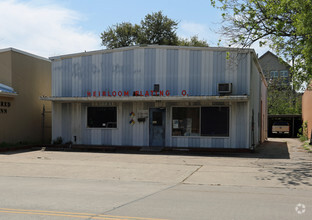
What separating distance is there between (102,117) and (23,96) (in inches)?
218

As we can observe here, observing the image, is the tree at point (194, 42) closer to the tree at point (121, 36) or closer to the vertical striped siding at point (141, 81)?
the tree at point (121, 36)

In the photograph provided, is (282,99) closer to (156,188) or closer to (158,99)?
(158,99)

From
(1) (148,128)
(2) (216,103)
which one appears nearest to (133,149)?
(1) (148,128)

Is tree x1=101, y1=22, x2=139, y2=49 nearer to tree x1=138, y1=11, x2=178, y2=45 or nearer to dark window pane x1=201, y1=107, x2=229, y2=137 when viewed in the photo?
tree x1=138, y1=11, x2=178, y2=45

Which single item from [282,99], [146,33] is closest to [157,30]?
[146,33]

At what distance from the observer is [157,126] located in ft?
62.3

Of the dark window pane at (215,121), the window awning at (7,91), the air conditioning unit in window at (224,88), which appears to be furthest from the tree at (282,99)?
the window awning at (7,91)

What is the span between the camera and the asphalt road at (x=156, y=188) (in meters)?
6.40

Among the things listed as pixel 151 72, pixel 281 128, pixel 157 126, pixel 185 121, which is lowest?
pixel 281 128

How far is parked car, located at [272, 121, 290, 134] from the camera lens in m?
37.4

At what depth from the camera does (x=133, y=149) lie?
1900 cm

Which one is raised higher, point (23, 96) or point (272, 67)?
point (272, 67)

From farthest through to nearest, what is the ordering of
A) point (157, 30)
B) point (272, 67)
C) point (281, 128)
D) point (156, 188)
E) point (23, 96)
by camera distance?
point (272, 67) < point (157, 30) < point (281, 128) < point (23, 96) < point (156, 188)

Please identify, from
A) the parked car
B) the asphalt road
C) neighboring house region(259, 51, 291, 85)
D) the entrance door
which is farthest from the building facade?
neighboring house region(259, 51, 291, 85)
